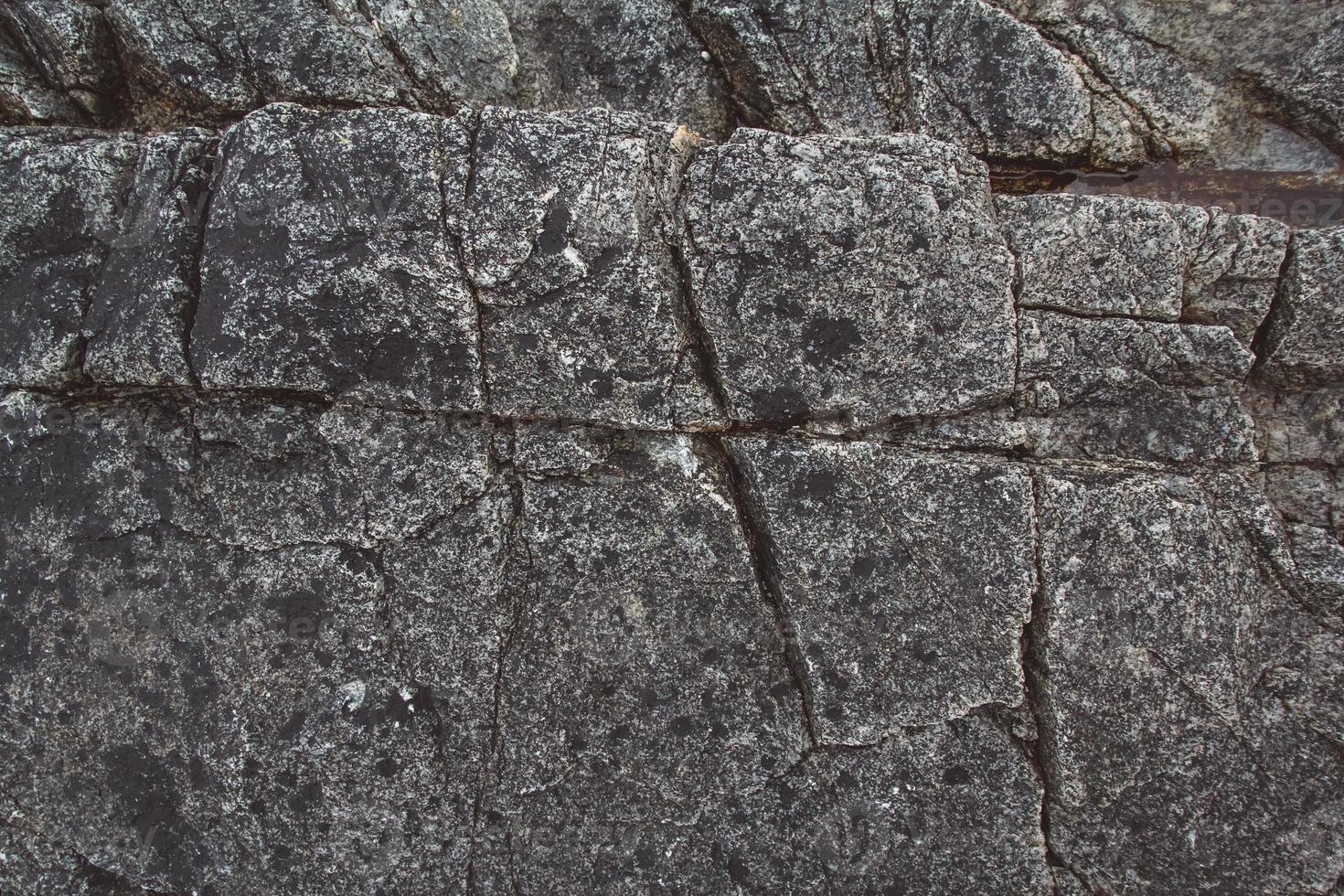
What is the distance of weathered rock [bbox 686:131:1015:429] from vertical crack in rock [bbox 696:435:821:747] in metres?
0.13

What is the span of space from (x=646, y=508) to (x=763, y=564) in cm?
35

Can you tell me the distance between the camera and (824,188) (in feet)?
6.98

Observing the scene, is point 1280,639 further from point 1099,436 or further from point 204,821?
point 204,821

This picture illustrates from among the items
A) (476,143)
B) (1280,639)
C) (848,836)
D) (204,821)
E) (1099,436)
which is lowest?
(848,836)

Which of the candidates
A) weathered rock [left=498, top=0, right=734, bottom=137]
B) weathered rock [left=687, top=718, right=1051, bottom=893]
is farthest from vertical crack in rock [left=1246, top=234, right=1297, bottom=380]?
weathered rock [left=498, top=0, right=734, bottom=137]

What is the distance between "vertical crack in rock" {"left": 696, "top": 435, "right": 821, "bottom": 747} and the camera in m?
2.18

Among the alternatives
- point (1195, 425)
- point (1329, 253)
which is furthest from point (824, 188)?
point (1329, 253)

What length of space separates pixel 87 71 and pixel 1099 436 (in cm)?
306

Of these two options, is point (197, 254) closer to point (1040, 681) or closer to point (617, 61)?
point (617, 61)

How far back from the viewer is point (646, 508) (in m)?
2.17

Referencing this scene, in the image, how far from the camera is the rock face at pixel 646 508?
213 centimetres

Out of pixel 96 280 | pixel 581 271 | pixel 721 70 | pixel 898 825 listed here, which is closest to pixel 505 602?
pixel 581 271

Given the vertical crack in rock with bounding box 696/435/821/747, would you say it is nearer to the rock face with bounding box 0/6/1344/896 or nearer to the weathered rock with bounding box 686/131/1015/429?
the rock face with bounding box 0/6/1344/896

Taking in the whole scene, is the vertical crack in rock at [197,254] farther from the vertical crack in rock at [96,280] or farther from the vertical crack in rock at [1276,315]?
the vertical crack in rock at [1276,315]
